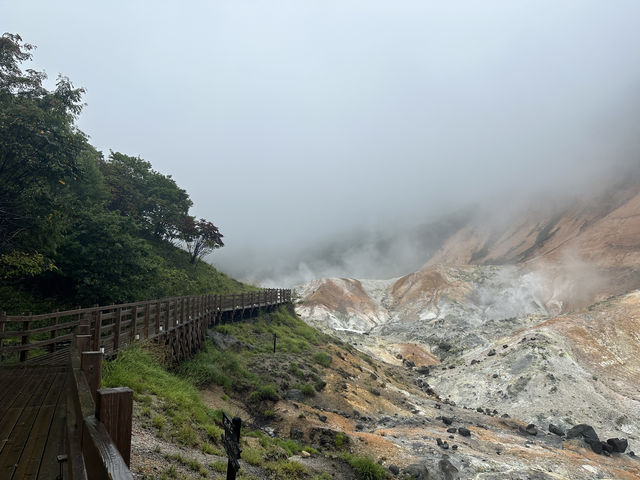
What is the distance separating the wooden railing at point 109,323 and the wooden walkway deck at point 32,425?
0.90 metres

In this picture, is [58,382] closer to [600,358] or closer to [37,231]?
[37,231]

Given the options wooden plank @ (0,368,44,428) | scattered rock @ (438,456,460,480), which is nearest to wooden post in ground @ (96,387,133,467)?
wooden plank @ (0,368,44,428)

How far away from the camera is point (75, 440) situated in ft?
8.73

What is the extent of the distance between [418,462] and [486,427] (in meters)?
10.0

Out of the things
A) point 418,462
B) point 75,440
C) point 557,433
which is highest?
point 75,440

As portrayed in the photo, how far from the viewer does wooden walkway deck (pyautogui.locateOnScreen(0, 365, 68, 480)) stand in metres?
3.35

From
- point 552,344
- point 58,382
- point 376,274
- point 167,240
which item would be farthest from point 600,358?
point 376,274

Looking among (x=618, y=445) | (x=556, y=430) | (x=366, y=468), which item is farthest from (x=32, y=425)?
(x=618, y=445)

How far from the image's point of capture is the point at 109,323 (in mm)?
13406

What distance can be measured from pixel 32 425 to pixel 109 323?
995cm

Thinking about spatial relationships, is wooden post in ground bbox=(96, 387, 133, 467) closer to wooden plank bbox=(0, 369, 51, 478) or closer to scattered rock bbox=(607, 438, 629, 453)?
wooden plank bbox=(0, 369, 51, 478)

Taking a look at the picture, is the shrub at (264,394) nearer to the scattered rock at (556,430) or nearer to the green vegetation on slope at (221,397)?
the green vegetation on slope at (221,397)

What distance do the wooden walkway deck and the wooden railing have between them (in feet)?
2.95

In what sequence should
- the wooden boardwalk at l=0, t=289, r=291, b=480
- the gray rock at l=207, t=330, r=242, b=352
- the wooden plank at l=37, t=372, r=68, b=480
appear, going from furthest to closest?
1. the gray rock at l=207, t=330, r=242, b=352
2. the wooden plank at l=37, t=372, r=68, b=480
3. the wooden boardwalk at l=0, t=289, r=291, b=480
